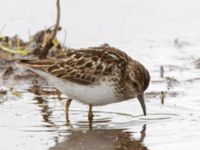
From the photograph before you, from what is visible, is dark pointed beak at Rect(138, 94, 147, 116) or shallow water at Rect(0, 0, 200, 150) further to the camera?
dark pointed beak at Rect(138, 94, 147, 116)

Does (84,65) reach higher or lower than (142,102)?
higher

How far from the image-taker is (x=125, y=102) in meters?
10.3

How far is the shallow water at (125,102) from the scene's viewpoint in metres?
8.55

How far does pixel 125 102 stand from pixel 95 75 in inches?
45.9

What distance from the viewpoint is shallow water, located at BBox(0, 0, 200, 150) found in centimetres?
855

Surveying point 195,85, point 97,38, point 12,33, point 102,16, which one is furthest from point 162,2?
point 195,85

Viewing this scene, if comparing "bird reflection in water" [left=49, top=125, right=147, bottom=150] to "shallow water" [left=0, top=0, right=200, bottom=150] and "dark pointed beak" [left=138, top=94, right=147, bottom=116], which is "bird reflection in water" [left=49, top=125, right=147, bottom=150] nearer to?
"shallow water" [left=0, top=0, right=200, bottom=150]

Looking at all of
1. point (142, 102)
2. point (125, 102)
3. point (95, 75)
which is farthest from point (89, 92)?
point (125, 102)

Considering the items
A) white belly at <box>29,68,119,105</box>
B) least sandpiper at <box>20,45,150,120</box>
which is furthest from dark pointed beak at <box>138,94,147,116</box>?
white belly at <box>29,68,119,105</box>

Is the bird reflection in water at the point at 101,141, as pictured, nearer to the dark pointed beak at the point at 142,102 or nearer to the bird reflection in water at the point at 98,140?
the bird reflection in water at the point at 98,140

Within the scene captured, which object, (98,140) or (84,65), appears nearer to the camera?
(98,140)

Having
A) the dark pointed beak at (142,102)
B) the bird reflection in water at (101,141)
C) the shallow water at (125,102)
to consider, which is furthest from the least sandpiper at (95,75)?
the bird reflection in water at (101,141)

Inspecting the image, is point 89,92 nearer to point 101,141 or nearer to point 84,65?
point 84,65

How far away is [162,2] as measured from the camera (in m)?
15.4
